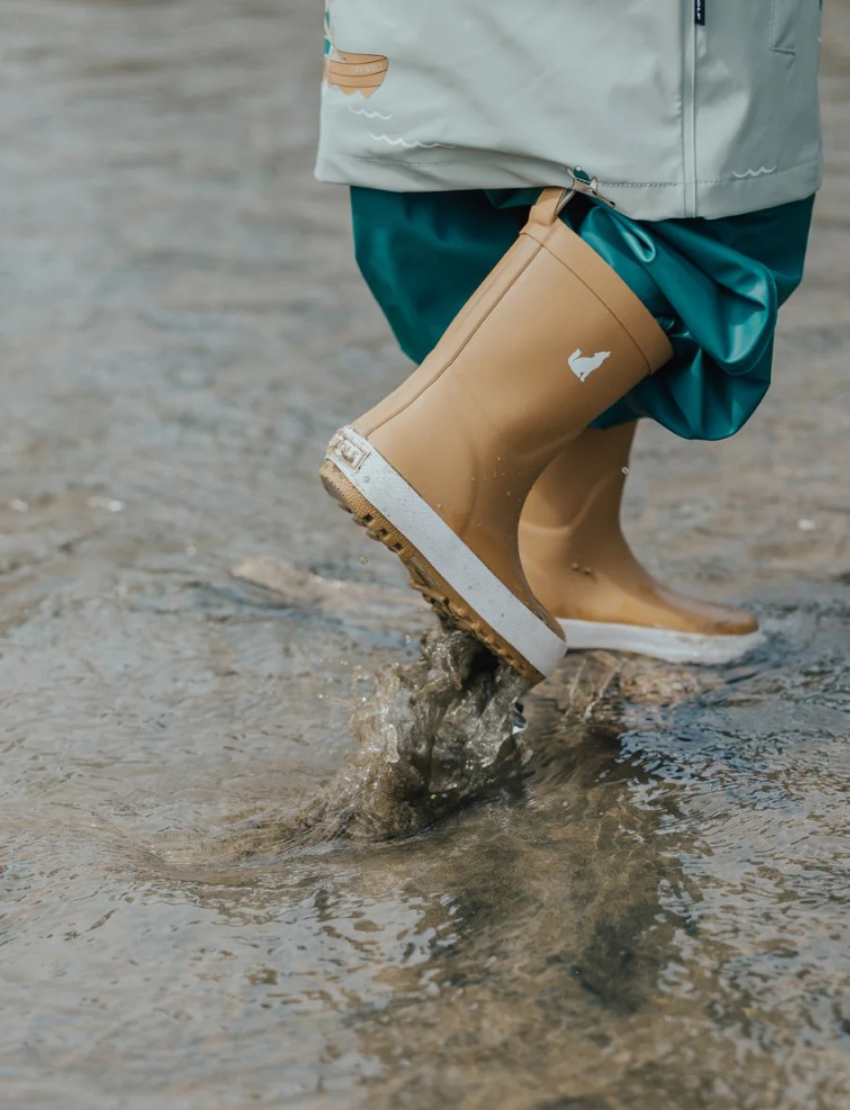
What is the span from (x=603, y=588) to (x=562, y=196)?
0.68 metres

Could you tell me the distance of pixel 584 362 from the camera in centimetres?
169

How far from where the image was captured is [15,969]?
1.42 m

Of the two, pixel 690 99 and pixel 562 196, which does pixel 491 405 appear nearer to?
pixel 562 196

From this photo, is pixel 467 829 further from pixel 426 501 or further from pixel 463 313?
pixel 463 313

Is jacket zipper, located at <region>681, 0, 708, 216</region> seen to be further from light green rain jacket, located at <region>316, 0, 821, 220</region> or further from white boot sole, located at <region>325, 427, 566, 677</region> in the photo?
white boot sole, located at <region>325, 427, 566, 677</region>

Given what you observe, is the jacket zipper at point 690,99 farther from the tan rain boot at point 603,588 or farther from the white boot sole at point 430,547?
the tan rain boot at point 603,588

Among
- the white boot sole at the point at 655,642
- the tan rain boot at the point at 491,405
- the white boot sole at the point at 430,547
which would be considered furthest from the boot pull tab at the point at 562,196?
the white boot sole at the point at 655,642

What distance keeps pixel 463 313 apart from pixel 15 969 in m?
0.84

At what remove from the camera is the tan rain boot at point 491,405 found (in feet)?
5.42

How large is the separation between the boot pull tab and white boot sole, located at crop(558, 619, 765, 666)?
674 millimetres

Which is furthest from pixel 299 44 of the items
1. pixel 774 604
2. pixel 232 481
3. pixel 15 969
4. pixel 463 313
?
pixel 15 969

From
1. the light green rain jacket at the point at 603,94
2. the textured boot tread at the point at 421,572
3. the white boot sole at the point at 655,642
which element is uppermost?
the light green rain jacket at the point at 603,94

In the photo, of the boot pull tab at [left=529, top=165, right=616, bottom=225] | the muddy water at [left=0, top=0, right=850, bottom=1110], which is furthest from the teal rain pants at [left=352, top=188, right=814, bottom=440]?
the muddy water at [left=0, top=0, right=850, bottom=1110]

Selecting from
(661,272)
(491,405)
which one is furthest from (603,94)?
(491,405)
